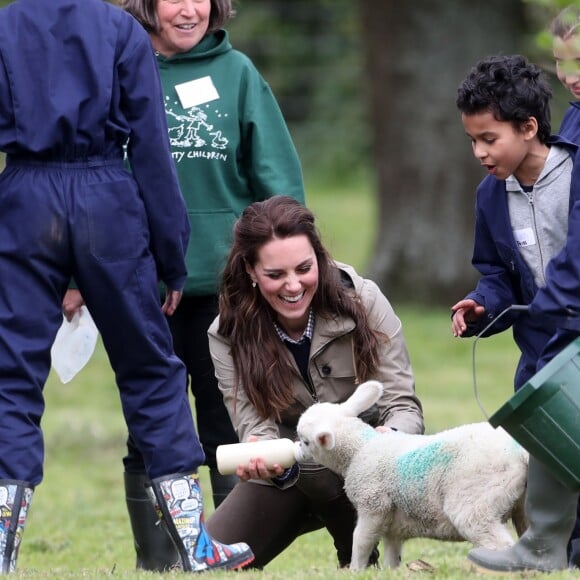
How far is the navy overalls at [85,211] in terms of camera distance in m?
4.34

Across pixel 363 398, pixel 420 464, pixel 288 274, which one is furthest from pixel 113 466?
pixel 420 464

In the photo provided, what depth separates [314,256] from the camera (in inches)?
191

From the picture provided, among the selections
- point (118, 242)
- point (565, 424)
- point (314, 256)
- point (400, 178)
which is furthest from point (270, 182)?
point (400, 178)

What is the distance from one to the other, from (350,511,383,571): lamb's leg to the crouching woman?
1.30 feet

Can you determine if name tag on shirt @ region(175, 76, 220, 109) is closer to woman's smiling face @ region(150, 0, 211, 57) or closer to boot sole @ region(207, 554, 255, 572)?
woman's smiling face @ region(150, 0, 211, 57)

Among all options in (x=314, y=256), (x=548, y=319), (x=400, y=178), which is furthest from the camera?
(x=400, y=178)

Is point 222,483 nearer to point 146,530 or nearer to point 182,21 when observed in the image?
point 146,530

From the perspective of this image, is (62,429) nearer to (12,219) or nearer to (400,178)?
(400,178)

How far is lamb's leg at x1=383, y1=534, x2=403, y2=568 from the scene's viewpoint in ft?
15.1

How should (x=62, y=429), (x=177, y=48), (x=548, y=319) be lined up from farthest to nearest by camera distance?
(x=62, y=429), (x=177, y=48), (x=548, y=319)

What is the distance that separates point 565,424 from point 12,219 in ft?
5.80

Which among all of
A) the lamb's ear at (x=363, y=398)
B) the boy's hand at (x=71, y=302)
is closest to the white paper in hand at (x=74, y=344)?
the boy's hand at (x=71, y=302)

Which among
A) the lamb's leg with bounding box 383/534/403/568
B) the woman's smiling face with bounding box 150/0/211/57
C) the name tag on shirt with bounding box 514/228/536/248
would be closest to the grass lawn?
the lamb's leg with bounding box 383/534/403/568

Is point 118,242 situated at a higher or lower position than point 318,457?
higher
